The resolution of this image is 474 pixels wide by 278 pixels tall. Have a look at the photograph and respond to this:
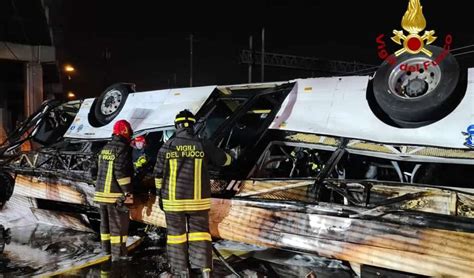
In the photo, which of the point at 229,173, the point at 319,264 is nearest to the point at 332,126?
the point at 229,173

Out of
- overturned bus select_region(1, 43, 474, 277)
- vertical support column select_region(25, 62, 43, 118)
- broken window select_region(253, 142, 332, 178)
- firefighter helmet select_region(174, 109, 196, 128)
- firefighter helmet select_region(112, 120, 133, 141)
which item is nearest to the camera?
overturned bus select_region(1, 43, 474, 277)

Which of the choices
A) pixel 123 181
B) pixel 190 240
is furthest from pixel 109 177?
pixel 190 240

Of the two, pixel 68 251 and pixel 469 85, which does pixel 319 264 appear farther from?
pixel 68 251

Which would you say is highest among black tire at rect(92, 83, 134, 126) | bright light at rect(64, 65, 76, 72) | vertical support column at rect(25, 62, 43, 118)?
bright light at rect(64, 65, 76, 72)

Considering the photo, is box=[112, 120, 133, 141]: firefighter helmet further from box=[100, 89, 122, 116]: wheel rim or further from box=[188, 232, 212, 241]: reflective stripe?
box=[188, 232, 212, 241]: reflective stripe

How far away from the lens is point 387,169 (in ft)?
15.0

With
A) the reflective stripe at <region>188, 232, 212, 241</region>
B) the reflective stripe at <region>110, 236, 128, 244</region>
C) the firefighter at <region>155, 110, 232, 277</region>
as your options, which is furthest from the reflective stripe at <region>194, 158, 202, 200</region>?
the reflective stripe at <region>110, 236, 128, 244</region>

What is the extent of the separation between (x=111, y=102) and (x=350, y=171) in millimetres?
3771

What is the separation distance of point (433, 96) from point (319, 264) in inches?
78.5

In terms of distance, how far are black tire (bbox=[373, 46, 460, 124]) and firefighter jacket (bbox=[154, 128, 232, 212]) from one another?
159 cm

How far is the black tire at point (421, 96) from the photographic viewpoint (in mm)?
3676

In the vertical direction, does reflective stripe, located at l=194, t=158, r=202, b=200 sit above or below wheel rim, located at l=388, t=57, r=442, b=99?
below

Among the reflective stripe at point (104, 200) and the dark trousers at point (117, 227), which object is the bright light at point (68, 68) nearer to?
the reflective stripe at point (104, 200)

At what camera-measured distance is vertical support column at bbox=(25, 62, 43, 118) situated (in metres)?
21.0
